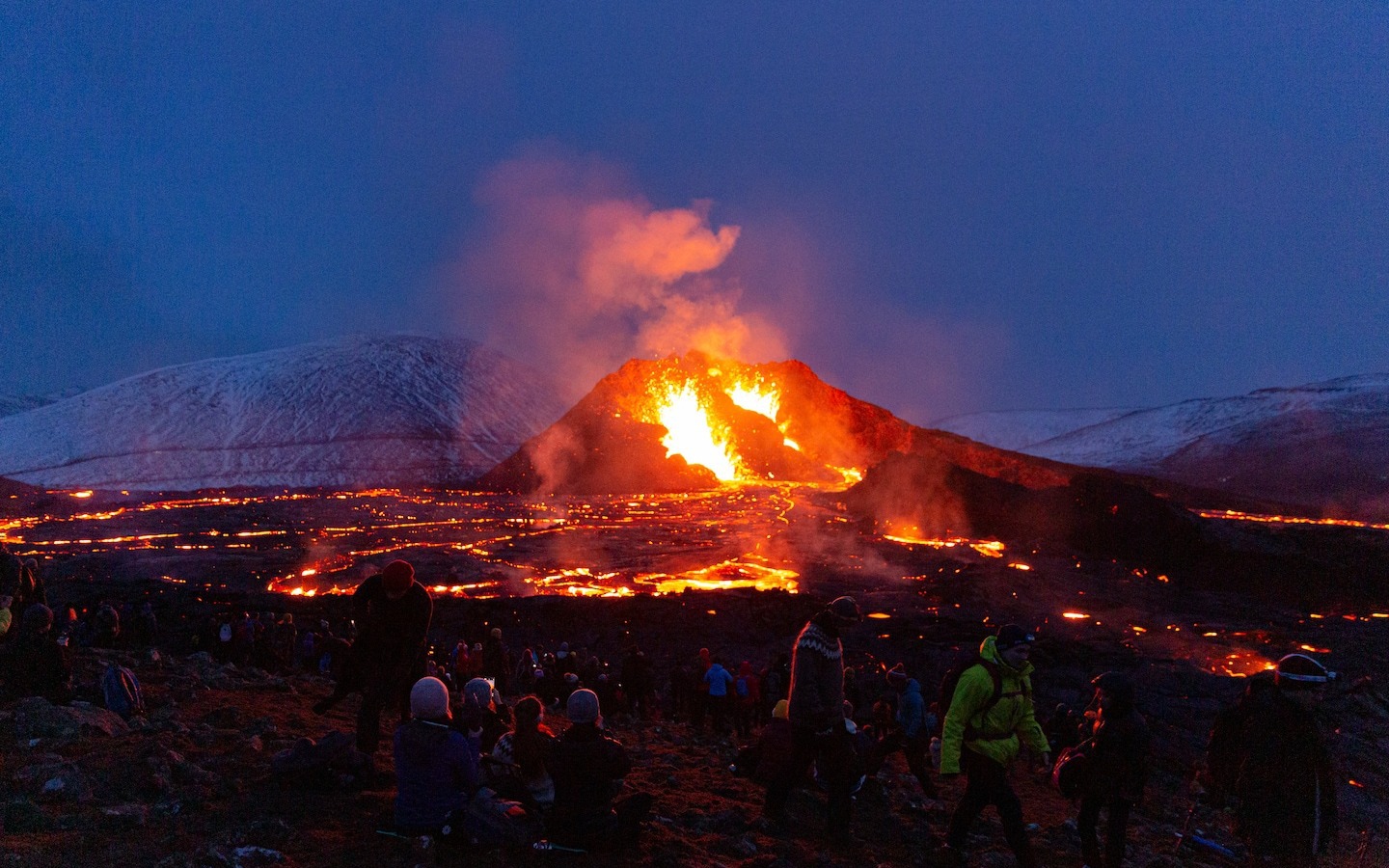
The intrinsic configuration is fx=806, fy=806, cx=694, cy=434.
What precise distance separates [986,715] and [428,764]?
3.49 meters

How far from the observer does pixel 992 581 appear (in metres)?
28.1

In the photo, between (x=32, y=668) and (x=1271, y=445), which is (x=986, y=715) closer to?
(x=32, y=668)

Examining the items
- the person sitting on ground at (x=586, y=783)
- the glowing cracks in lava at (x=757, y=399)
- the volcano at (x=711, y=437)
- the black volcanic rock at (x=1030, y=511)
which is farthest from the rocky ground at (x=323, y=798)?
the glowing cracks in lava at (x=757, y=399)

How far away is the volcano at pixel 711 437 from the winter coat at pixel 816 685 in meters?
57.7

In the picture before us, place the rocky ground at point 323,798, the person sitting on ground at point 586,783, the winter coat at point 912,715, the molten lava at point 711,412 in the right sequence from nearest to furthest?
the rocky ground at point 323,798
the person sitting on ground at point 586,783
the winter coat at point 912,715
the molten lava at point 711,412

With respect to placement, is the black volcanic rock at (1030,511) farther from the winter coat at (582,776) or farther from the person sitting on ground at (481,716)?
the winter coat at (582,776)

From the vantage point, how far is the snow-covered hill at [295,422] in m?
91.8

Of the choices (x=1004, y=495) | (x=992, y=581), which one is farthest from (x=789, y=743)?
(x=1004, y=495)

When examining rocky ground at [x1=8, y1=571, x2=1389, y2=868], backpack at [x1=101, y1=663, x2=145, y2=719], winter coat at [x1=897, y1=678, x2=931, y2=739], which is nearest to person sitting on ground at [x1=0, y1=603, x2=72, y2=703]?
backpack at [x1=101, y1=663, x2=145, y2=719]

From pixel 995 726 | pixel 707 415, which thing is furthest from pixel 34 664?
pixel 707 415

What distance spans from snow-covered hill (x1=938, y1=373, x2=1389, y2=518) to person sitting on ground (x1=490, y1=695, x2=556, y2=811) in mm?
82419

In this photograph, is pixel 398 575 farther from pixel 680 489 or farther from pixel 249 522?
pixel 680 489

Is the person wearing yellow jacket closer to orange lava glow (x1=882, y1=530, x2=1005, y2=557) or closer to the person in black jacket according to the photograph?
the person in black jacket

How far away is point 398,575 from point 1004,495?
140ft
